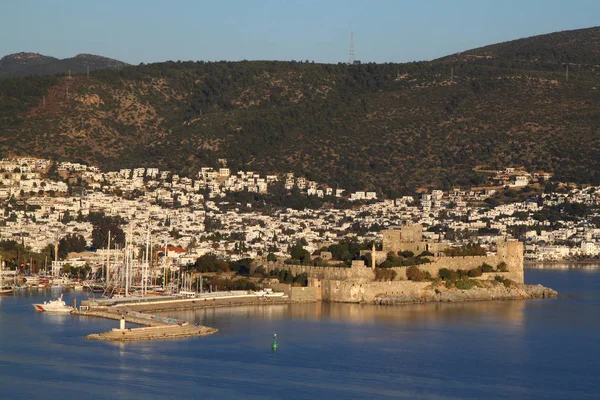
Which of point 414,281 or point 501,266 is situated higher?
point 501,266

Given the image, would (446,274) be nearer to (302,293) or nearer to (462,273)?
(462,273)

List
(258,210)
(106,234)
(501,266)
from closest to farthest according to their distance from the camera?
(501,266) → (106,234) → (258,210)

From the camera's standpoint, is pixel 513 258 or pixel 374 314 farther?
pixel 513 258

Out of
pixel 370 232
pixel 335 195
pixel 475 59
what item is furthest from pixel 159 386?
pixel 475 59

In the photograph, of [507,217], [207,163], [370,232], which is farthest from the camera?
[207,163]

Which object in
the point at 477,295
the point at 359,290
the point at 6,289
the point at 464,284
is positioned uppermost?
the point at 464,284

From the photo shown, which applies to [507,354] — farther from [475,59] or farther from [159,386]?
[475,59]

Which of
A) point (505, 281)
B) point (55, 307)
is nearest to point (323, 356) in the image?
point (55, 307)
